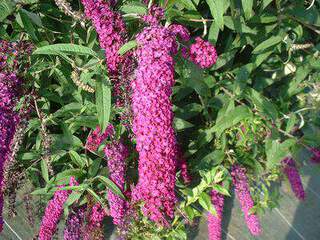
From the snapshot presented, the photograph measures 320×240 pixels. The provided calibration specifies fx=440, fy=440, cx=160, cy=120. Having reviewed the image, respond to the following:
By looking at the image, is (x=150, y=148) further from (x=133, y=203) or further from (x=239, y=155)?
(x=239, y=155)

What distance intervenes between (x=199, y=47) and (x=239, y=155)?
1628 millimetres

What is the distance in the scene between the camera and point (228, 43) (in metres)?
3.40

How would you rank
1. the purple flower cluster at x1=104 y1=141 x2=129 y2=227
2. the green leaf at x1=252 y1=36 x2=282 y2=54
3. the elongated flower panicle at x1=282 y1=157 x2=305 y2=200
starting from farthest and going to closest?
the elongated flower panicle at x1=282 y1=157 x2=305 y2=200
the green leaf at x1=252 y1=36 x2=282 y2=54
the purple flower cluster at x1=104 y1=141 x2=129 y2=227

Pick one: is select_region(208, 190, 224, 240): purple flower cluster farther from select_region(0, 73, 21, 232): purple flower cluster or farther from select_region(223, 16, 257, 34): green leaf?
select_region(0, 73, 21, 232): purple flower cluster

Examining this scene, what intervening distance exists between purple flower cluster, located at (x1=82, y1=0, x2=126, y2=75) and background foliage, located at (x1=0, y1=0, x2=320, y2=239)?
0.20 m

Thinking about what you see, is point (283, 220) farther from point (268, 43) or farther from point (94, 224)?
point (94, 224)

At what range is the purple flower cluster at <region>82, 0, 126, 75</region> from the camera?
1899 mm

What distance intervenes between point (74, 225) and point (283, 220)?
216cm

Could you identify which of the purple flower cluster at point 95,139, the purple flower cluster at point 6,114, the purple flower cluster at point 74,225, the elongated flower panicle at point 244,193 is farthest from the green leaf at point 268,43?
the purple flower cluster at point 6,114

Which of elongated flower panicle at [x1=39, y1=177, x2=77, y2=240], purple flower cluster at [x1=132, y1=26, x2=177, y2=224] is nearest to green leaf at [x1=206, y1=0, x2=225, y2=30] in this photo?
purple flower cluster at [x1=132, y1=26, x2=177, y2=224]

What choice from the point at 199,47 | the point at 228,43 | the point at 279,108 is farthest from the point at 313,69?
the point at 199,47

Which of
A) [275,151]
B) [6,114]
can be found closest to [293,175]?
[275,151]

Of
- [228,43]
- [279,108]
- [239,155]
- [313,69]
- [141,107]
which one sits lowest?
[239,155]

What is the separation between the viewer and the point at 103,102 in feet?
7.04
